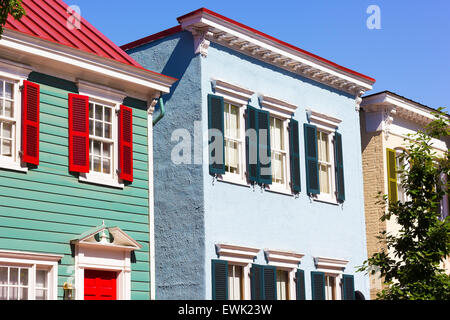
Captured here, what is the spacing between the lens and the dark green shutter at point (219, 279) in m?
17.4

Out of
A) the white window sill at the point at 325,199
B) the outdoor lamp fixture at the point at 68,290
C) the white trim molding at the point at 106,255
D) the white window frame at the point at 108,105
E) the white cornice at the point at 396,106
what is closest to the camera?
the outdoor lamp fixture at the point at 68,290

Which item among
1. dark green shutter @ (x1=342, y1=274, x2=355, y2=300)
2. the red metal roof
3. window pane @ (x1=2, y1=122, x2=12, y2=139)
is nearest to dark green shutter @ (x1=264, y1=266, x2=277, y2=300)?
dark green shutter @ (x1=342, y1=274, x2=355, y2=300)

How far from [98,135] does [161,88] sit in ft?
6.44

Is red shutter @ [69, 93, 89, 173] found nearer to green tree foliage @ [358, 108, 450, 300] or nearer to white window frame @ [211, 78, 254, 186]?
white window frame @ [211, 78, 254, 186]

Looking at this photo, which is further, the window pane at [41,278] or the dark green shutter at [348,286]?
the dark green shutter at [348,286]

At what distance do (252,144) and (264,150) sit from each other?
0.49m

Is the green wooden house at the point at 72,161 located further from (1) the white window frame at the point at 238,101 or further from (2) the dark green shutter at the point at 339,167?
(2) the dark green shutter at the point at 339,167

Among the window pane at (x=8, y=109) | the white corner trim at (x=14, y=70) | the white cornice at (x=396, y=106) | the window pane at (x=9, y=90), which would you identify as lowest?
the window pane at (x=8, y=109)

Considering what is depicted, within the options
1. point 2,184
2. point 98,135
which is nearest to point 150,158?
point 98,135

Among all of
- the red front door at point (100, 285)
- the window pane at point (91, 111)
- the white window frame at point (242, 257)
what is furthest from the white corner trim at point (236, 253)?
the window pane at point (91, 111)

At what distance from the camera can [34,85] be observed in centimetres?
1462

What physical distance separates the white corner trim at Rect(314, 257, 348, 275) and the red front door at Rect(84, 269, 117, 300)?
676 cm

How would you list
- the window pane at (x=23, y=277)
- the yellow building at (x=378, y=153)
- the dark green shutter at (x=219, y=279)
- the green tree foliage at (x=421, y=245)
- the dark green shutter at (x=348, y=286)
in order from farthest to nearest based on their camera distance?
the yellow building at (x=378, y=153), the dark green shutter at (x=348, y=286), the dark green shutter at (x=219, y=279), the green tree foliage at (x=421, y=245), the window pane at (x=23, y=277)

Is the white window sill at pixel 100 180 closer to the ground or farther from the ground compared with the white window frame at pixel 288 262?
→ farther from the ground
